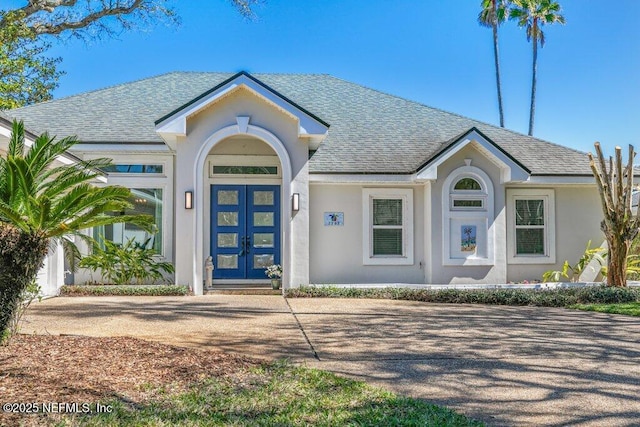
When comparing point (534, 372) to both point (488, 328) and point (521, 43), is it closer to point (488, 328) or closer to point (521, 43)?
point (488, 328)

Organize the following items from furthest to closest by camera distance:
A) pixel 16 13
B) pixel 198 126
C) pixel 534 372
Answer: pixel 16 13 < pixel 198 126 < pixel 534 372

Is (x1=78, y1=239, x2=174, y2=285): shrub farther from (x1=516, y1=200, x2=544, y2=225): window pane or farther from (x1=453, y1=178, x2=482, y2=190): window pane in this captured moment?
(x1=516, y1=200, x2=544, y2=225): window pane

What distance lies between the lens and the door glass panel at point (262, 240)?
561 inches

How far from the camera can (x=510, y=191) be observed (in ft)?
46.6

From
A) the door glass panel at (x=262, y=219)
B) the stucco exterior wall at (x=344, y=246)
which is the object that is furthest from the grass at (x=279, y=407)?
the door glass panel at (x=262, y=219)

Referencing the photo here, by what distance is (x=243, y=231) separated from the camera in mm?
14156

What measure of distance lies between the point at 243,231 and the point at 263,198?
3.53 feet

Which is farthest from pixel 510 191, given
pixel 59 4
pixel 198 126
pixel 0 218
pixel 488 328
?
pixel 59 4

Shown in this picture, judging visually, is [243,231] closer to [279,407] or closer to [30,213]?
[30,213]

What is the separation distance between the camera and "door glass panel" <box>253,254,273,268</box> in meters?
14.2

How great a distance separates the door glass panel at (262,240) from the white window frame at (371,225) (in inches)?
103

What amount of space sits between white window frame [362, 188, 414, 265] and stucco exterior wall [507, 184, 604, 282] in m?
3.09

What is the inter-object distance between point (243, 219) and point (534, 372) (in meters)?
9.60

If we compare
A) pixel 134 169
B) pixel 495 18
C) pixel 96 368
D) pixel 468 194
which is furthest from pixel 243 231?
pixel 495 18
